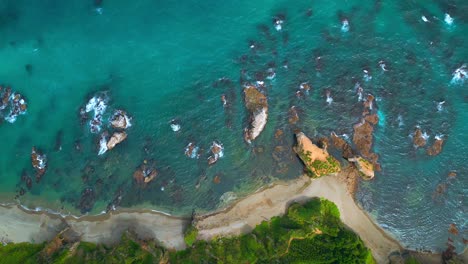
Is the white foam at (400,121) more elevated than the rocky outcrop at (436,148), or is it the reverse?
the white foam at (400,121)

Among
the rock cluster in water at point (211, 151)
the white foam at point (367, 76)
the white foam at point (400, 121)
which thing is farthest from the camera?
the white foam at point (367, 76)

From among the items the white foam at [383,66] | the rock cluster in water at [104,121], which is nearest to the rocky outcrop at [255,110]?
the white foam at [383,66]

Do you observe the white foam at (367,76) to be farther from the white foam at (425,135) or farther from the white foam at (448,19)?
the white foam at (448,19)

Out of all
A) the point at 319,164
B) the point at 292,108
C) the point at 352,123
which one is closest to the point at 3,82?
the point at 292,108

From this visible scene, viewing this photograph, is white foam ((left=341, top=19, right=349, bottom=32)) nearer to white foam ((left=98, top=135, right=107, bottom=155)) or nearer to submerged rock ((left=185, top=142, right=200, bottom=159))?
submerged rock ((left=185, top=142, right=200, bottom=159))

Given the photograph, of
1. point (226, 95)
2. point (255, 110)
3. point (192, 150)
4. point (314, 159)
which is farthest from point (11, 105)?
point (314, 159)

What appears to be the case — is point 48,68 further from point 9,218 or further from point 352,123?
point 352,123
